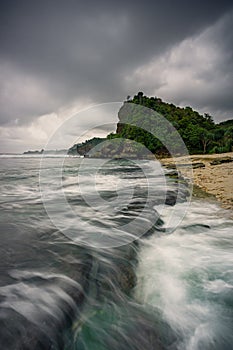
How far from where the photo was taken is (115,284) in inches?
86.1

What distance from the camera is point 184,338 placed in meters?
1.72

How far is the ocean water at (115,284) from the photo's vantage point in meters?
1.59

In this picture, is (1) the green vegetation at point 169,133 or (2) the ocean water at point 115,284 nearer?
(2) the ocean water at point 115,284

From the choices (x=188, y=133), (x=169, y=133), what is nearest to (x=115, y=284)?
(x=188, y=133)

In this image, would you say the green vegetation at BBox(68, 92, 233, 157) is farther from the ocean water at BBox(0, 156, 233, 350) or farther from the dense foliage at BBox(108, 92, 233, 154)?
the ocean water at BBox(0, 156, 233, 350)

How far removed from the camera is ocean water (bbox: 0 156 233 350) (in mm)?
1593

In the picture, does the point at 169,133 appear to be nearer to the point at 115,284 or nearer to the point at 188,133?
the point at 188,133

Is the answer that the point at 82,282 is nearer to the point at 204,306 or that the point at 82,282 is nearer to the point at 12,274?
the point at 12,274

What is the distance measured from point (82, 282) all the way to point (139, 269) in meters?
0.93

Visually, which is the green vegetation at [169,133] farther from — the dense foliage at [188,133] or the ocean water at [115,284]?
the ocean water at [115,284]

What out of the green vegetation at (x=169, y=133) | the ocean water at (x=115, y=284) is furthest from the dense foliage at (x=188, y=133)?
the ocean water at (x=115, y=284)

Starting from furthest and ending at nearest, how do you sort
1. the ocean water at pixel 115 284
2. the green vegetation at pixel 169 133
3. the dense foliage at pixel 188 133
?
the green vegetation at pixel 169 133 < the dense foliage at pixel 188 133 < the ocean water at pixel 115 284

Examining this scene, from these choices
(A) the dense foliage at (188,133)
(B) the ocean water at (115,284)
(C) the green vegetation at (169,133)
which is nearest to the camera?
(B) the ocean water at (115,284)

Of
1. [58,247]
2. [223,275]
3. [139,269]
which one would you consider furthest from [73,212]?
[223,275]
